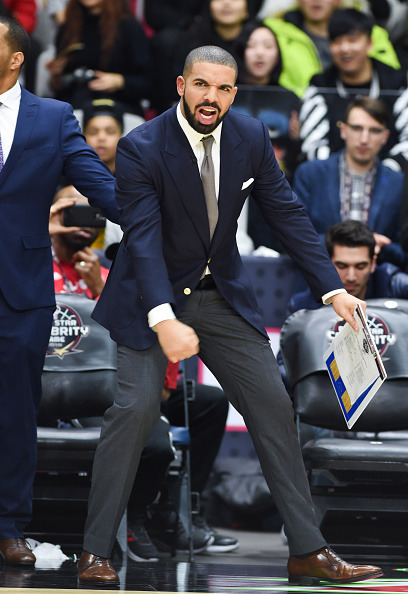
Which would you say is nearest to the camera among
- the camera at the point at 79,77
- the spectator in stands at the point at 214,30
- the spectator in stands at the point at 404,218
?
the spectator in stands at the point at 404,218

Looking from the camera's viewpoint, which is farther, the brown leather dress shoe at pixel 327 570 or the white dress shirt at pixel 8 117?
the white dress shirt at pixel 8 117

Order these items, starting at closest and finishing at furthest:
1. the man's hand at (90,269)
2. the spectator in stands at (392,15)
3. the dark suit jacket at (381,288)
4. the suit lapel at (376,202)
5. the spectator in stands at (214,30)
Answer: the man's hand at (90,269), the dark suit jacket at (381,288), the suit lapel at (376,202), the spectator in stands at (214,30), the spectator in stands at (392,15)

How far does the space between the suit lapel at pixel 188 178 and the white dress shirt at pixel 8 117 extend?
76cm

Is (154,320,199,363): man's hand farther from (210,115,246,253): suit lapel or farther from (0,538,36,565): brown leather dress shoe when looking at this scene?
(0,538,36,565): brown leather dress shoe

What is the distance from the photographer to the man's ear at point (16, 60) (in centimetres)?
396

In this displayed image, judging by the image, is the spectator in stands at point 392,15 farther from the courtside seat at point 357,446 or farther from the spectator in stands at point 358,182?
the courtside seat at point 357,446

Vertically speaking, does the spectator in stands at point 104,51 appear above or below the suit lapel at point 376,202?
above

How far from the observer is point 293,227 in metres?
3.69

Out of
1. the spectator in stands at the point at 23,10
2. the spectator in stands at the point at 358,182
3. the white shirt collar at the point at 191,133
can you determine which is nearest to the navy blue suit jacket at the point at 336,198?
the spectator in stands at the point at 358,182

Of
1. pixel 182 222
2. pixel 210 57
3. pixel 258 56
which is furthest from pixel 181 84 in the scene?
pixel 258 56

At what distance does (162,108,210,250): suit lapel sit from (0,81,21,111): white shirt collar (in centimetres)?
80

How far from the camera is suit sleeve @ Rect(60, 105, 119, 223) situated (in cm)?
395

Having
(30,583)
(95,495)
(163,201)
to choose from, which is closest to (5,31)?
(163,201)

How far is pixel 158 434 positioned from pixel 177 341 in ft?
4.67
